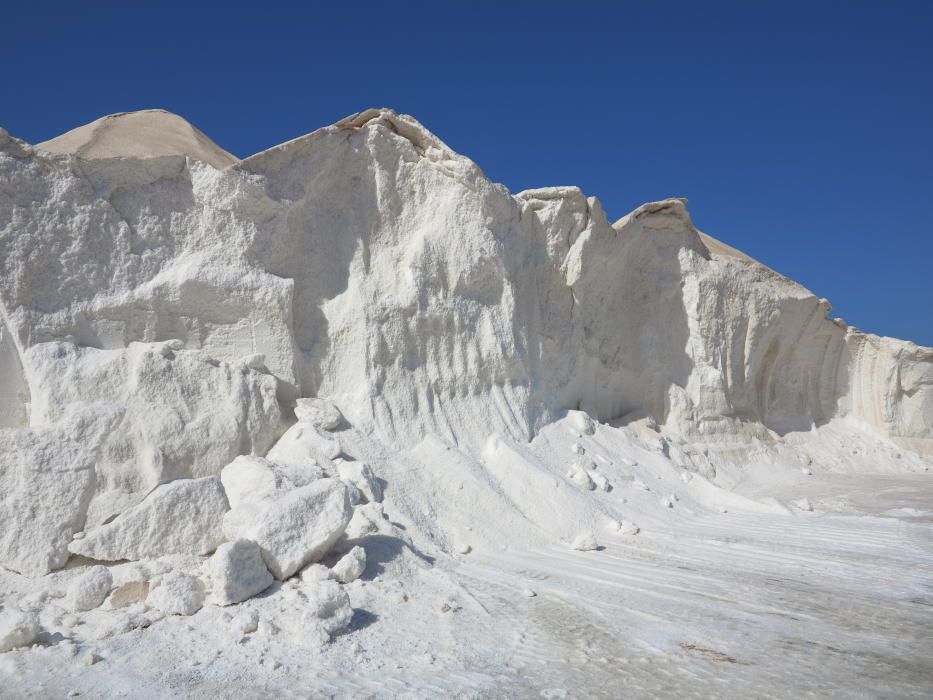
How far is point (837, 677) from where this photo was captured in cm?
360

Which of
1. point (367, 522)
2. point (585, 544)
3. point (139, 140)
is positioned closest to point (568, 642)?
point (367, 522)

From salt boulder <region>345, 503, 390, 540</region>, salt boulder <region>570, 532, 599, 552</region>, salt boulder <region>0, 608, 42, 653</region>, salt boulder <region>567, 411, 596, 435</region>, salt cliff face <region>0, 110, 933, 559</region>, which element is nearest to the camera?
salt boulder <region>0, 608, 42, 653</region>

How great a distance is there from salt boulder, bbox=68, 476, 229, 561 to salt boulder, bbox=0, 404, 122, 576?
0.70 ft

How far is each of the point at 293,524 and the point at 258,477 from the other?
Result: 36.4 inches

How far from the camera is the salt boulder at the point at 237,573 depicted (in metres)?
4.25

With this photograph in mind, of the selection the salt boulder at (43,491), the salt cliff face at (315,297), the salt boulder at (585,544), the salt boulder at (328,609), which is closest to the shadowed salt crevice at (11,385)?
the salt cliff face at (315,297)

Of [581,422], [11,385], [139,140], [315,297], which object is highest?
[139,140]

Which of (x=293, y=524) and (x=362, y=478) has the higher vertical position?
(x=362, y=478)

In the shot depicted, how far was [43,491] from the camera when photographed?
493 cm

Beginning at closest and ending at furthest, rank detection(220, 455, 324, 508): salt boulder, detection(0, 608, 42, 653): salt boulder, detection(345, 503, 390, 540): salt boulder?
detection(0, 608, 42, 653): salt boulder
detection(220, 455, 324, 508): salt boulder
detection(345, 503, 390, 540): salt boulder

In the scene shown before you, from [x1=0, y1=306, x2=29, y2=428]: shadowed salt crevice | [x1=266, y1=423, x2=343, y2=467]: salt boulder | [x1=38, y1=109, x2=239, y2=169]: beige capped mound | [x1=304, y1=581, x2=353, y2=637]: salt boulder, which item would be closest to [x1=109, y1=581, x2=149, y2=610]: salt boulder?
[x1=304, y1=581, x2=353, y2=637]: salt boulder

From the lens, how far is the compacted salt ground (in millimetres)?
3477

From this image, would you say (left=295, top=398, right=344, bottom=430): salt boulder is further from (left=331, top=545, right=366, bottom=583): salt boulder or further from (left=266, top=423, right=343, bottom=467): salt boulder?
(left=331, top=545, right=366, bottom=583): salt boulder

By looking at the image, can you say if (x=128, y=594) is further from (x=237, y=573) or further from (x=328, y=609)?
(x=328, y=609)
